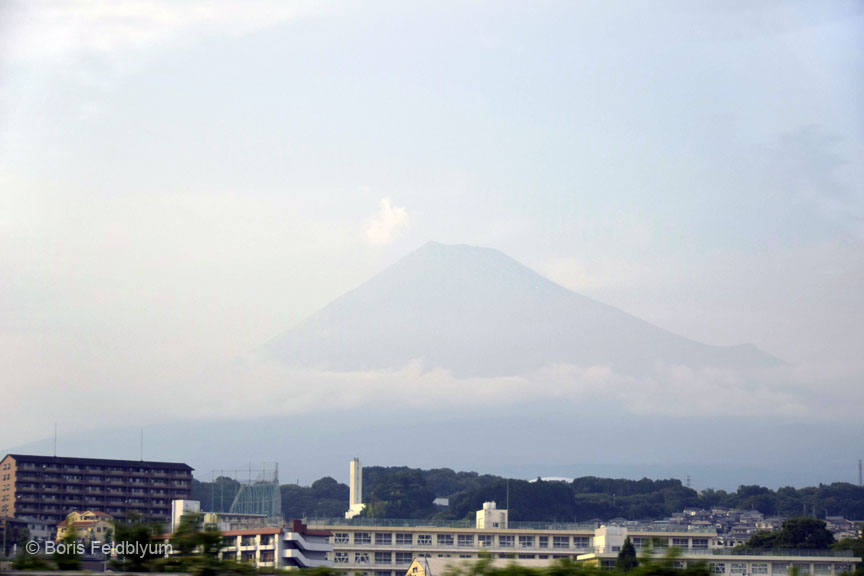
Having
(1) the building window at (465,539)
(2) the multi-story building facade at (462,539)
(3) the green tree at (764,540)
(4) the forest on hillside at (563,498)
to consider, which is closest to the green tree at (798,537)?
(3) the green tree at (764,540)

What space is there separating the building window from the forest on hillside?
36.3 metres

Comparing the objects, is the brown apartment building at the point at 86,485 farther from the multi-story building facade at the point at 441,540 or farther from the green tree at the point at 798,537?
Result: the green tree at the point at 798,537

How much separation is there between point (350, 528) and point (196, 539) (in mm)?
44160

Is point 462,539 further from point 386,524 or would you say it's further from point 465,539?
point 386,524

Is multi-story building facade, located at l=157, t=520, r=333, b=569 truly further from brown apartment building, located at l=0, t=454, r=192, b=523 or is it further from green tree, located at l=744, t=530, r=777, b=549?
brown apartment building, located at l=0, t=454, r=192, b=523

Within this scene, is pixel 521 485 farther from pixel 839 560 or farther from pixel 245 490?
pixel 839 560

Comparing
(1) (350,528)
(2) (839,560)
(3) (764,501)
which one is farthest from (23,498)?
(3) (764,501)

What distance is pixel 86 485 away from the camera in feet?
266

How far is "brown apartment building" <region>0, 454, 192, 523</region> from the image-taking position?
76250mm

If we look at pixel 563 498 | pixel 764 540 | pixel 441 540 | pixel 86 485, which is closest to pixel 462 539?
pixel 441 540

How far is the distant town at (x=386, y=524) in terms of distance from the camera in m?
9.17

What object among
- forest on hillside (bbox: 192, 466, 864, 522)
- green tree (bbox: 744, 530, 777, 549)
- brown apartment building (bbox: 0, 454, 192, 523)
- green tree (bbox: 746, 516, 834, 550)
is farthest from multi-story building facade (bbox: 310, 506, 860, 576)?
forest on hillside (bbox: 192, 466, 864, 522)

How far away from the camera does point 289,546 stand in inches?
1491

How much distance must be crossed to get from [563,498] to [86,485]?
52.5 meters
